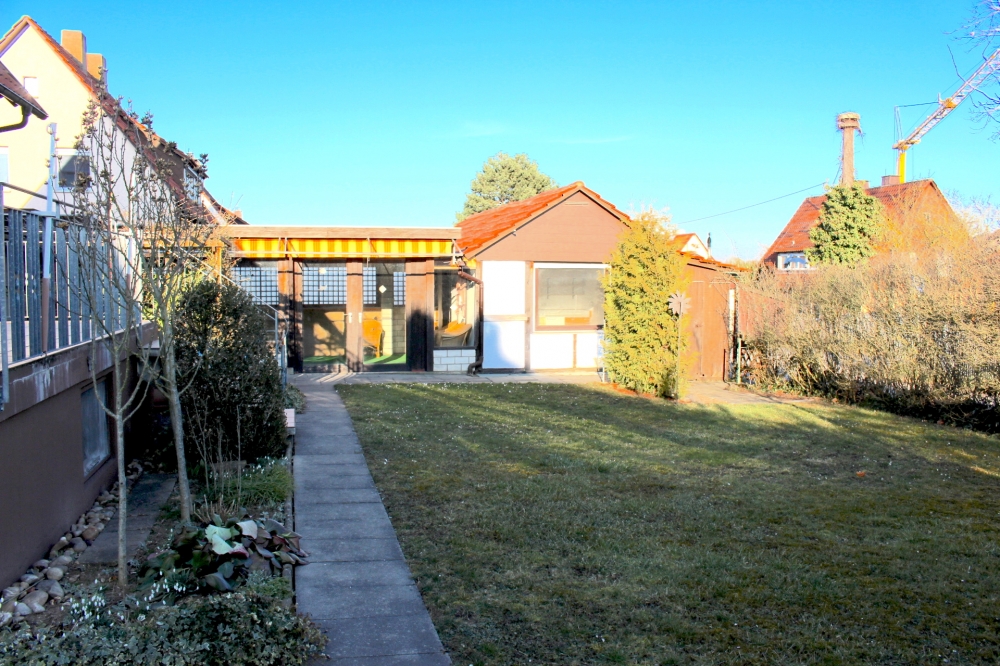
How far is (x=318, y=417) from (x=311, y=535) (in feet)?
18.2

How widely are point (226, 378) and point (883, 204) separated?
83.2 feet

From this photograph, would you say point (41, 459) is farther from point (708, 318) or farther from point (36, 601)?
point (708, 318)

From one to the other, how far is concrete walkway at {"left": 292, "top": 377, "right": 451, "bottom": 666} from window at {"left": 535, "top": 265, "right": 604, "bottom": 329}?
9.46 meters

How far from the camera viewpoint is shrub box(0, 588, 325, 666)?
348 centimetres

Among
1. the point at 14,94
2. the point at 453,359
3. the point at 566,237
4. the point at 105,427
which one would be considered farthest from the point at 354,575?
the point at 566,237

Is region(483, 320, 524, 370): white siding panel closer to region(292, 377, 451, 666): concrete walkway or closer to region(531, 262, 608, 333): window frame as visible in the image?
region(531, 262, 608, 333): window frame

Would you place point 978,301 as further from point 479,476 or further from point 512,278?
point 512,278

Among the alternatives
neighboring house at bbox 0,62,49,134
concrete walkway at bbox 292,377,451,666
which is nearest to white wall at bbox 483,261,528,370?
concrete walkway at bbox 292,377,451,666

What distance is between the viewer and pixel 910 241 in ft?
67.4

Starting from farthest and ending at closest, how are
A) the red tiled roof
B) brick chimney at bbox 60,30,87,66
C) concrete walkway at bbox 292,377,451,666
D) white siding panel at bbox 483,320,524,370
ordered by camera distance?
the red tiled roof < brick chimney at bbox 60,30,87,66 < white siding panel at bbox 483,320,524,370 < concrete walkway at bbox 292,377,451,666

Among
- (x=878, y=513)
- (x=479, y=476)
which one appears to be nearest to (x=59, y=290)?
(x=479, y=476)

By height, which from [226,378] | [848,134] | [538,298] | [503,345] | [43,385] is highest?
[848,134]

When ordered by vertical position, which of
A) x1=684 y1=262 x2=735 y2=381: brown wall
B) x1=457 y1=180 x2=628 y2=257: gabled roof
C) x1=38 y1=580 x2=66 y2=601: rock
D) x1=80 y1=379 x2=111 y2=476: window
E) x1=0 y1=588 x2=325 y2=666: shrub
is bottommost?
x1=38 y1=580 x2=66 y2=601: rock

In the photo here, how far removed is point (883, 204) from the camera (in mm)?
27016
